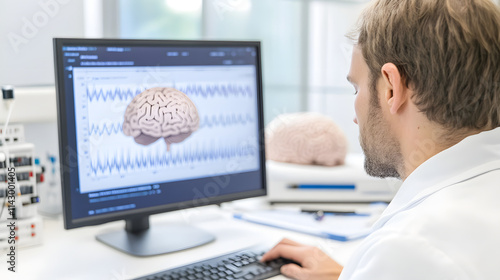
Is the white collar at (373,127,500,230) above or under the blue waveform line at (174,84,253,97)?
under

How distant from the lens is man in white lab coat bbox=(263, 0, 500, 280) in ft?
2.28

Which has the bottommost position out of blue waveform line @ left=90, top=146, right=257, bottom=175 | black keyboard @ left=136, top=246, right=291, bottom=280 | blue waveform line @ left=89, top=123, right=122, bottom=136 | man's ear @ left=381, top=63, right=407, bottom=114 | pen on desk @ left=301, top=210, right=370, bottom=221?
→ black keyboard @ left=136, top=246, right=291, bottom=280

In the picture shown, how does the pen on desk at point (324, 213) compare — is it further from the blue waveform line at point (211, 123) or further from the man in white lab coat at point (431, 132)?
the man in white lab coat at point (431, 132)

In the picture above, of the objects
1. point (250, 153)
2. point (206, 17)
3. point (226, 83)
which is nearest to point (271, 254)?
point (250, 153)

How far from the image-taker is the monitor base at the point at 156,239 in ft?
3.94

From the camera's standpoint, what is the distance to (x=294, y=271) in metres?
1.08

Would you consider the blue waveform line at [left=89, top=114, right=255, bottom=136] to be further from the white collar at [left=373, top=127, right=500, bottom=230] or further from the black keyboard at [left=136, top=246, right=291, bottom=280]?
the white collar at [left=373, top=127, right=500, bottom=230]

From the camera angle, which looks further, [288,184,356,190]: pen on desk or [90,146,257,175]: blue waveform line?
[288,184,356,190]: pen on desk

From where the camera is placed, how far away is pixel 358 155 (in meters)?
1.88

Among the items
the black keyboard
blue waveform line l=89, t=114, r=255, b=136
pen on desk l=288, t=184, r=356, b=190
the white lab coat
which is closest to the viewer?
the white lab coat

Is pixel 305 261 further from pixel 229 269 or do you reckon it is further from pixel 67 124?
pixel 67 124

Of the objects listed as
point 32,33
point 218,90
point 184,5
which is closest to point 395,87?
point 218,90

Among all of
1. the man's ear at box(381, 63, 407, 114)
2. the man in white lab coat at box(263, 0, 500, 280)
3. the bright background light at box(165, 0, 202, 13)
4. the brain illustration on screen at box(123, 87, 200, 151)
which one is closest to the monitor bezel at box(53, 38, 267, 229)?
the brain illustration on screen at box(123, 87, 200, 151)

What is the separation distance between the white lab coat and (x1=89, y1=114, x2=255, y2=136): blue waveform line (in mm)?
600
